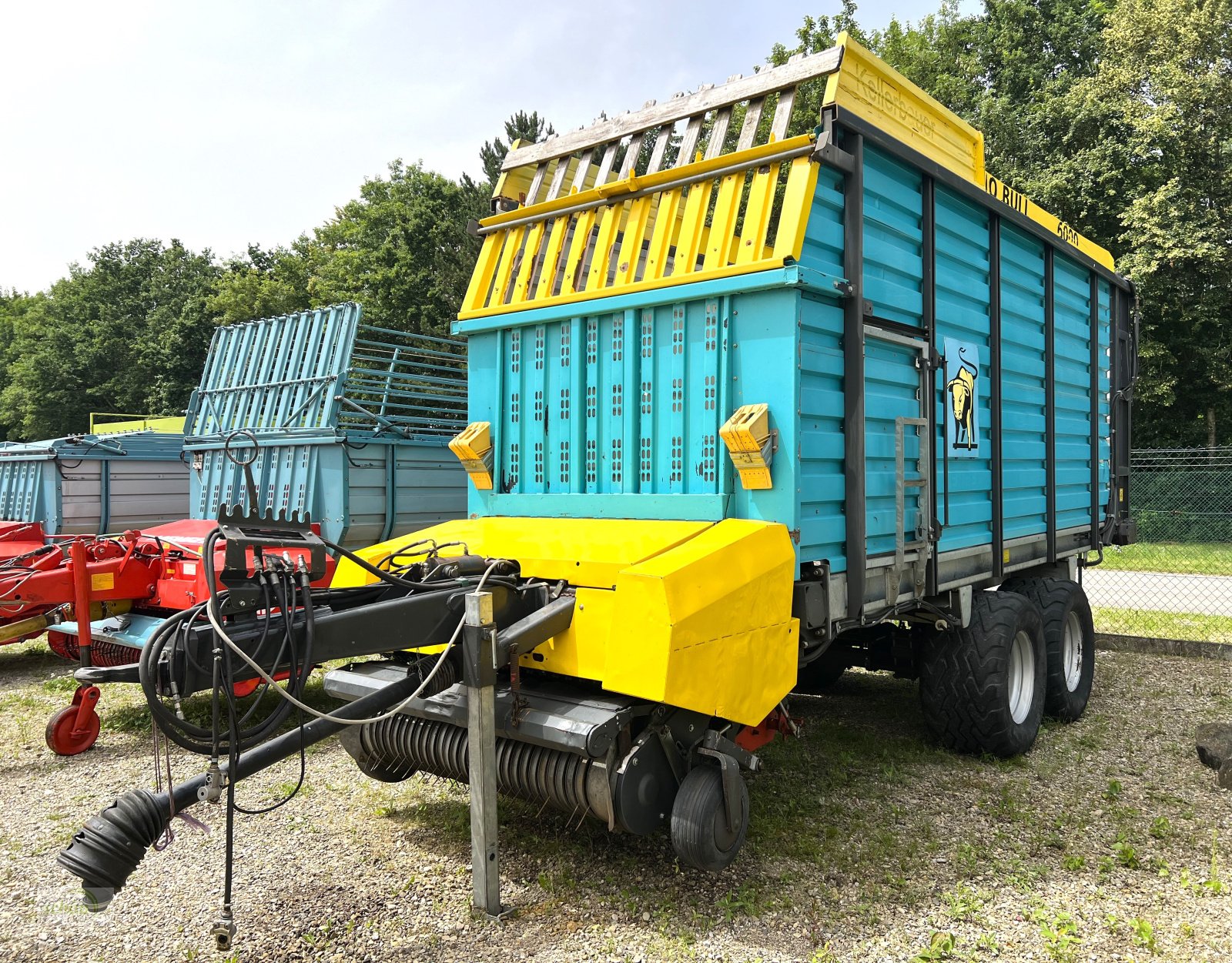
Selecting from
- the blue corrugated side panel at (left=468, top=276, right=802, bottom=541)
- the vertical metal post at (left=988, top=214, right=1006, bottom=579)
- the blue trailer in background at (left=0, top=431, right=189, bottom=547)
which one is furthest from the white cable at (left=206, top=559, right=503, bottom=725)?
the blue trailer in background at (left=0, top=431, right=189, bottom=547)

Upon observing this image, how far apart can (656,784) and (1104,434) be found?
5.71 m

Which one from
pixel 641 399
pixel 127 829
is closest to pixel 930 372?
pixel 641 399

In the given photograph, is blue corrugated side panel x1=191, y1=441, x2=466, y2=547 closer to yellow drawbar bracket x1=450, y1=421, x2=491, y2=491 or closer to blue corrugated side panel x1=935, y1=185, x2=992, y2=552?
yellow drawbar bracket x1=450, y1=421, x2=491, y2=491

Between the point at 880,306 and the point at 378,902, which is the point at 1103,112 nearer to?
the point at 880,306

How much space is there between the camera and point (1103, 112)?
19.7 m

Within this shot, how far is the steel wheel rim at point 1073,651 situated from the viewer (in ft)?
19.8

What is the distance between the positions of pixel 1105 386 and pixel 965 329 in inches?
116

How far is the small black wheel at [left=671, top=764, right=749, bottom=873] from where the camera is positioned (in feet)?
10.2

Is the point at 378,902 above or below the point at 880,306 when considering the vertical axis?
below

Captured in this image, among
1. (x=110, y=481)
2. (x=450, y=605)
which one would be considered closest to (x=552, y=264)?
(x=450, y=605)

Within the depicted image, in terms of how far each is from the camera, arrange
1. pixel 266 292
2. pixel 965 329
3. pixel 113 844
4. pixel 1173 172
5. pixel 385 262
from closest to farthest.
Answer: pixel 113 844 < pixel 965 329 < pixel 1173 172 < pixel 385 262 < pixel 266 292

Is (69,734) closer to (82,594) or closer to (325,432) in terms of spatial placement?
(82,594)

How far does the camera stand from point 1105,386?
23.5 feet

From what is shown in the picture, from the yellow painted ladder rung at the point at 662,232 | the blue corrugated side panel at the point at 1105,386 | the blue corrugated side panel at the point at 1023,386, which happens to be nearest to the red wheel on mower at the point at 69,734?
the yellow painted ladder rung at the point at 662,232
